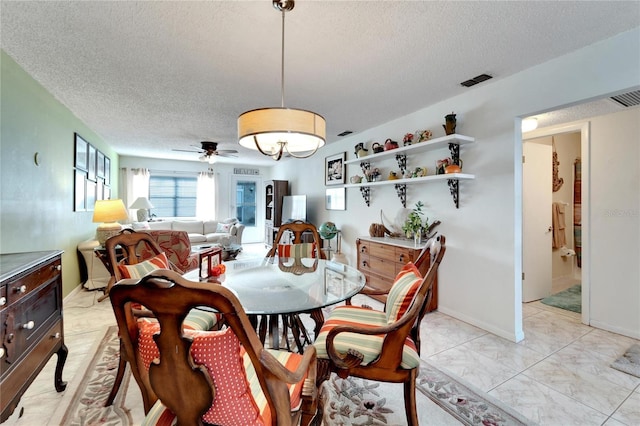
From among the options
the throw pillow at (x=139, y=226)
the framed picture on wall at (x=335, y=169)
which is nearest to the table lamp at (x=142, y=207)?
the throw pillow at (x=139, y=226)

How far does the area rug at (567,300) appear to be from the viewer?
337 centimetres

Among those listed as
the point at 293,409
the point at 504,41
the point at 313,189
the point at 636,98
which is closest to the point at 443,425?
the point at 293,409

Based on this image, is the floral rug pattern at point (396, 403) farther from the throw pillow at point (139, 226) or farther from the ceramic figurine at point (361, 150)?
the throw pillow at point (139, 226)

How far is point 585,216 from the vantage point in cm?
294

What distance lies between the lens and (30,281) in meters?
1.48

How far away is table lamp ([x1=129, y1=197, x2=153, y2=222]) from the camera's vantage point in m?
6.33

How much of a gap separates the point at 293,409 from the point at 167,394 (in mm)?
480

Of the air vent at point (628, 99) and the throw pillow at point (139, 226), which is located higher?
the air vent at point (628, 99)

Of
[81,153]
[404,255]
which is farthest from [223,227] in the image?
[404,255]

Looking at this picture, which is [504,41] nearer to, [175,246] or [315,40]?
[315,40]

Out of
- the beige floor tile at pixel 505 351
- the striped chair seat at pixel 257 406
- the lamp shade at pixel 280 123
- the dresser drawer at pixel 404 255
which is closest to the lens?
the striped chair seat at pixel 257 406

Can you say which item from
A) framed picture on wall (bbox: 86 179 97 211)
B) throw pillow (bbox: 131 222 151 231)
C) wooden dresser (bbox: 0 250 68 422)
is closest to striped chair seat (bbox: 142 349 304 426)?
wooden dresser (bbox: 0 250 68 422)

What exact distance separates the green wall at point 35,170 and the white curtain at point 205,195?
386cm

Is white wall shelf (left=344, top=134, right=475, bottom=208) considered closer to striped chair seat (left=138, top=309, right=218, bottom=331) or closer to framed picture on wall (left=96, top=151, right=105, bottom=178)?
striped chair seat (left=138, top=309, right=218, bottom=331)
